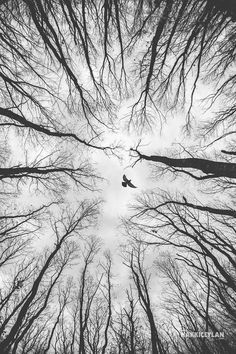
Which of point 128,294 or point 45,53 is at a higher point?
point 45,53

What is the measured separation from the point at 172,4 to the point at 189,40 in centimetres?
74

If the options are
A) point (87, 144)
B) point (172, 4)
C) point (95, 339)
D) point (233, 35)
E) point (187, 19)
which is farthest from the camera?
point (95, 339)

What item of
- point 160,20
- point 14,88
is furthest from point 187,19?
point 14,88

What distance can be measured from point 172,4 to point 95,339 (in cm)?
2271

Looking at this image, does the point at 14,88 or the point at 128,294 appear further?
the point at 128,294

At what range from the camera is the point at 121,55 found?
3.91 meters

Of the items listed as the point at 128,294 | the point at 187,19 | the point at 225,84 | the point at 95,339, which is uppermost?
the point at 187,19

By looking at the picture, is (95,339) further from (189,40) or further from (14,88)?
(189,40)

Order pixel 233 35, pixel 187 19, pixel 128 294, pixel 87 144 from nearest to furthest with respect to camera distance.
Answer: pixel 187 19 < pixel 233 35 < pixel 87 144 < pixel 128 294

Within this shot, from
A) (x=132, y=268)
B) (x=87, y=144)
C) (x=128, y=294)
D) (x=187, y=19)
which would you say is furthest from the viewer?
(x=128, y=294)

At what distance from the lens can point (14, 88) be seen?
4.65 m

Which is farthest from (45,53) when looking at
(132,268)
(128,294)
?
(128,294)

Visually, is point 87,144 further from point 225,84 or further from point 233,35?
point 233,35

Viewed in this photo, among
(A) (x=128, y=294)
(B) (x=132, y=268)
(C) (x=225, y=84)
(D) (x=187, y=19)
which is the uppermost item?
(D) (x=187, y=19)
